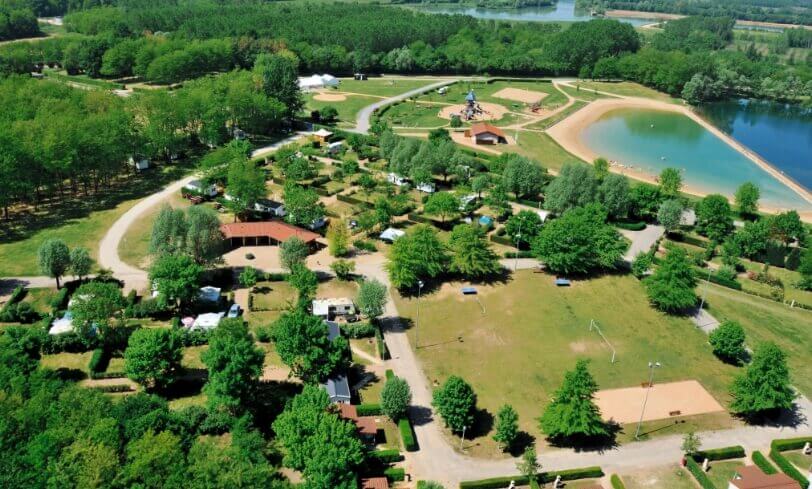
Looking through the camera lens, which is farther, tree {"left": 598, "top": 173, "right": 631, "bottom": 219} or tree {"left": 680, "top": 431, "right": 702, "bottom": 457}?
tree {"left": 598, "top": 173, "right": 631, "bottom": 219}

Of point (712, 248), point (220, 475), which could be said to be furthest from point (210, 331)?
point (712, 248)

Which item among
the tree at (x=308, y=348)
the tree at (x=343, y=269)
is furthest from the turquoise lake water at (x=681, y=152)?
the tree at (x=308, y=348)

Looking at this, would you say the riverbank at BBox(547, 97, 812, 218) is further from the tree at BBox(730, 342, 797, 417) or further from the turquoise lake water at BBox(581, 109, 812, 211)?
the tree at BBox(730, 342, 797, 417)

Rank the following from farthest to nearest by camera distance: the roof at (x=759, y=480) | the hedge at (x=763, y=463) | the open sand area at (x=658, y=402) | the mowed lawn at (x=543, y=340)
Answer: the mowed lawn at (x=543, y=340), the open sand area at (x=658, y=402), the hedge at (x=763, y=463), the roof at (x=759, y=480)

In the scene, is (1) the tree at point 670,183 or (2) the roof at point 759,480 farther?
(1) the tree at point 670,183

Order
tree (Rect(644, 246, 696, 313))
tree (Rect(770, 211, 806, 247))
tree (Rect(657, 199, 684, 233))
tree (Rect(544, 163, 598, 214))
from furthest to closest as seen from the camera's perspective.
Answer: tree (Rect(544, 163, 598, 214)) → tree (Rect(657, 199, 684, 233)) → tree (Rect(770, 211, 806, 247)) → tree (Rect(644, 246, 696, 313))

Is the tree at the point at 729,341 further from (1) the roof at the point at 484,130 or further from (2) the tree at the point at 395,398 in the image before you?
(1) the roof at the point at 484,130

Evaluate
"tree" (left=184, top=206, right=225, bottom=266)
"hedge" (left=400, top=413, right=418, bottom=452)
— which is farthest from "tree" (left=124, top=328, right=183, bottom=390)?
"hedge" (left=400, top=413, right=418, bottom=452)
